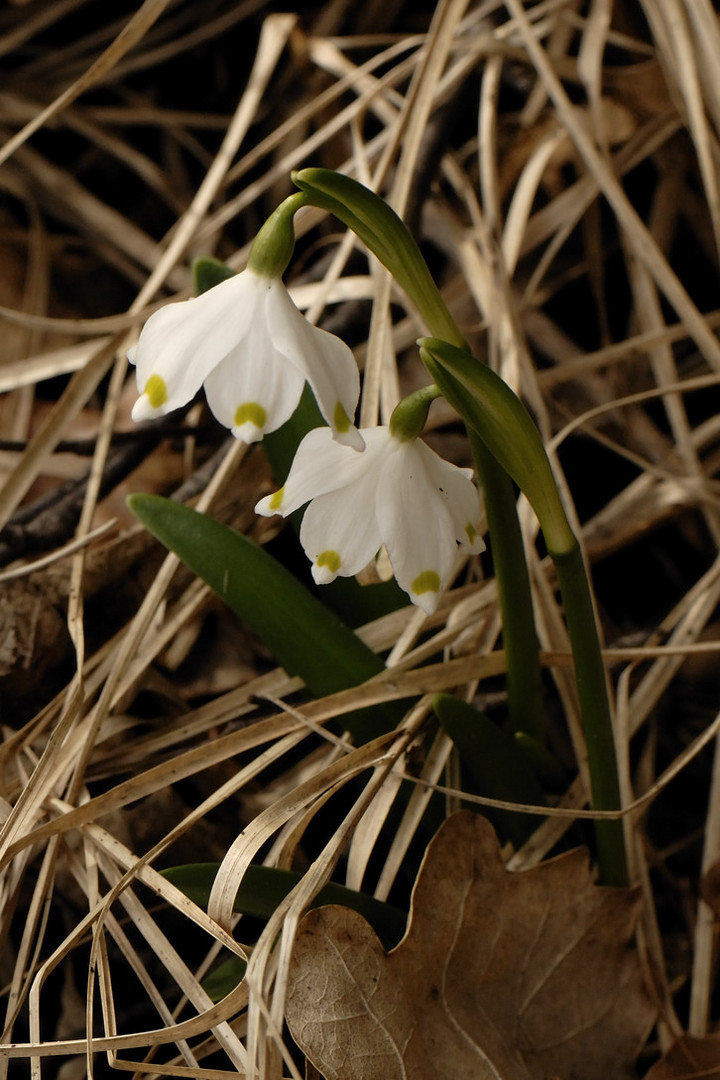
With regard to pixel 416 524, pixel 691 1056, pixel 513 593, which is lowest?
pixel 691 1056

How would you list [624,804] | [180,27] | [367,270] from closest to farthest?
[624,804]
[367,270]
[180,27]

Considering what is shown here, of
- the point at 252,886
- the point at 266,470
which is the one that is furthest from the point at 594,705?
the point at 266,470

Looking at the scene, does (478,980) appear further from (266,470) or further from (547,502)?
(266,470)

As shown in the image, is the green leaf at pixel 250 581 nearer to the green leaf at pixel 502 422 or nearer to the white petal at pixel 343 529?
the white petal at pixel 343 529

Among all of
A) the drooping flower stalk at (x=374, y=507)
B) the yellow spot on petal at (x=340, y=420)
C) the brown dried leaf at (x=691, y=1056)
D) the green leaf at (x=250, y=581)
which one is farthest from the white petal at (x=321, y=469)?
the brown dried leaf at (x=691, y=1056)

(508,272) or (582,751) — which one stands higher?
(508,272)

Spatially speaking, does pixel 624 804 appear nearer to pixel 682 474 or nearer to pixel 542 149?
pixel 682 474

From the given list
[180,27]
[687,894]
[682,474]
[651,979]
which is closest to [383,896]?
[651,979]
